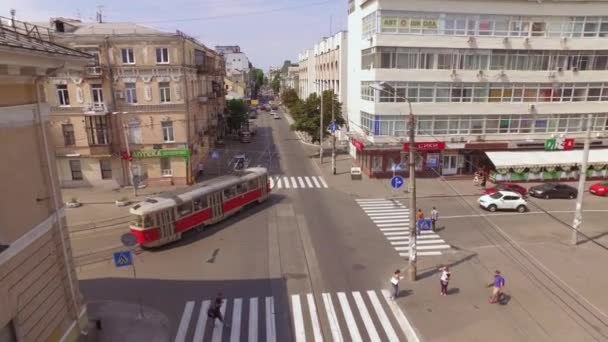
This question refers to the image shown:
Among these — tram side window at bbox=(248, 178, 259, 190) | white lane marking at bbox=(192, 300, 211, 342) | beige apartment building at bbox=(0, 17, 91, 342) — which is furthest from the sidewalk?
tram side window at bbox=(248, 178, 259, 190)

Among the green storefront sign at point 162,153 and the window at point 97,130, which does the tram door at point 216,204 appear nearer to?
the green storefront sign at point 162,153

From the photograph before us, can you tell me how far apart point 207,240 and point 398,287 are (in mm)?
12256

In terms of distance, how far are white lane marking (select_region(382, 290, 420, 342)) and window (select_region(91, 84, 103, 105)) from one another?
2897cm

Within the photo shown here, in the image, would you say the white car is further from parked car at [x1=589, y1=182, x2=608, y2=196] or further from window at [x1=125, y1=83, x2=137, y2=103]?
window at [x1=125, y1=83, x2=137, y2=103]

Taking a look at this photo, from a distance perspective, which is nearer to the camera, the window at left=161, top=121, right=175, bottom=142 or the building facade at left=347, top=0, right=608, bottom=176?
the window at left=161, top=121, right=175, bottom=142

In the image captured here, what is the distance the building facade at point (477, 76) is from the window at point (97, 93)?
2412cm

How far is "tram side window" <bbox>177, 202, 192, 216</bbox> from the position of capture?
2373cm

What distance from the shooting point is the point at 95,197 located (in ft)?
108

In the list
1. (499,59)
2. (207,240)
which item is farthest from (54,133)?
(499,59)

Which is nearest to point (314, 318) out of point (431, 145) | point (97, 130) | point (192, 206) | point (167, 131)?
point (192, 206)

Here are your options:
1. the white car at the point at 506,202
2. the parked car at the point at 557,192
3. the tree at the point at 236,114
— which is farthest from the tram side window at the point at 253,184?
the tree at the point at 236,114

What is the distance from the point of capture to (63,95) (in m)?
33.6

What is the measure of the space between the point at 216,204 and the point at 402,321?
1490 centimetres

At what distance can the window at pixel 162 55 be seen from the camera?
33625mm
